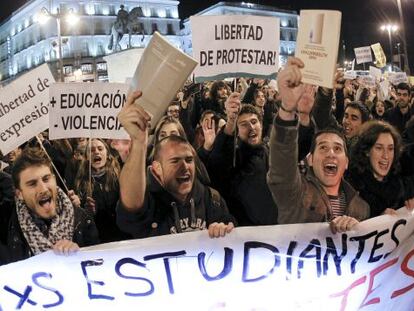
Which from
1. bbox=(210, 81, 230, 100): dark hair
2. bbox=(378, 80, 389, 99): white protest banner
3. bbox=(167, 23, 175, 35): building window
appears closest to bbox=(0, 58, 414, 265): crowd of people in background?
bbox=(210, 81, 230, 100): dark hair

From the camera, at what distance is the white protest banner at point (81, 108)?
14.3ft

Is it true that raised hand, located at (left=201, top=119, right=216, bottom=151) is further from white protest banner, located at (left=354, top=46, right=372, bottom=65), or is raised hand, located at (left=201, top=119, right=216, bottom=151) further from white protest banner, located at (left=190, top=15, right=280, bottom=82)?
white protest banner, located at (left=354, top=46, right=372, bottom=65)

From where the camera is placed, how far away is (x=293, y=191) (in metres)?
3.14

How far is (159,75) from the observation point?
3.02 m

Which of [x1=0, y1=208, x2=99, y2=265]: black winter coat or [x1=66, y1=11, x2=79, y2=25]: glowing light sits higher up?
[x1=66, y1=11, x2=79, y2=25]: glowing light

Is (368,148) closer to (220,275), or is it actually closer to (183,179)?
(183,179)

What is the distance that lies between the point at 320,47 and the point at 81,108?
5.88 feet

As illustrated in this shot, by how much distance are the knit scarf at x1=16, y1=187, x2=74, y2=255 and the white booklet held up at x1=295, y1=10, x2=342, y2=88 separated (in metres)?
1.44

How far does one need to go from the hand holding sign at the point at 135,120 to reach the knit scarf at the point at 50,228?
662 millimetres

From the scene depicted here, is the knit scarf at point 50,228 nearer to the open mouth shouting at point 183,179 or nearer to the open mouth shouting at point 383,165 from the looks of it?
the open mouth shouting at point 183,179

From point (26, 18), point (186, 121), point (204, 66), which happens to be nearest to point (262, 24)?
point (204, 66)

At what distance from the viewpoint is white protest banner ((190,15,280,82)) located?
425 cm

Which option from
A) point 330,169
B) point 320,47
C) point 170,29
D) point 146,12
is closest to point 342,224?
point 330,169

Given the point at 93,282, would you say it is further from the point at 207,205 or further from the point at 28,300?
the point at 207,205
